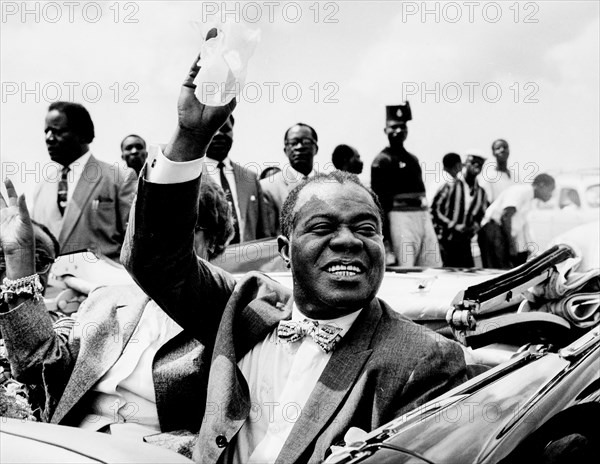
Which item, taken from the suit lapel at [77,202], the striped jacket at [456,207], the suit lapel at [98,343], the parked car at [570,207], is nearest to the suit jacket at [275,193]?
the suit lapel at [77,202]

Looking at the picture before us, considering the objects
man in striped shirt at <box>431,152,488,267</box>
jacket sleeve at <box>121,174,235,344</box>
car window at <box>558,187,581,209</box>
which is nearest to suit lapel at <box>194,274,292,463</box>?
jacket sleeve at <box>121,174,235,344</box>

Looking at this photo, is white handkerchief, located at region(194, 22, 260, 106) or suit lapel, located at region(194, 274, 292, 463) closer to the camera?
white handkerchief, located at region(194, 22, 260, 106)

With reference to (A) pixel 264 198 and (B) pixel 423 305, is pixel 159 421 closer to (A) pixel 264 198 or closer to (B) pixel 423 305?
(B) pixel 423 305

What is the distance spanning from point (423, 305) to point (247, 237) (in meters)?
1.66

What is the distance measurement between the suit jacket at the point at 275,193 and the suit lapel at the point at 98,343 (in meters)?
2.58

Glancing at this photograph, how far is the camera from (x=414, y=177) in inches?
213

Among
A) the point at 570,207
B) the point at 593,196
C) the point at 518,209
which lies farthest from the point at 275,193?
the point at 593,196

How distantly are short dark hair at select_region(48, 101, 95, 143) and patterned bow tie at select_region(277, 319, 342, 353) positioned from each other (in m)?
3.20

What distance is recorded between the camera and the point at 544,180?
608cm

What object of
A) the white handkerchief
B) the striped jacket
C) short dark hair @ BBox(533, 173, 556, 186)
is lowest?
the striped jacket

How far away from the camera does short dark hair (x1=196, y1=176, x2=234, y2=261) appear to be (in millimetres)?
2863

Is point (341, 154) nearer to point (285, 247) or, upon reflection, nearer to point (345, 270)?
point (285, 247)

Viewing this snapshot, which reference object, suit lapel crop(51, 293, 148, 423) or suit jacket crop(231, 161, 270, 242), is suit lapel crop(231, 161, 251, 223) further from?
suit lapel crop(51, 293, 148, 423)

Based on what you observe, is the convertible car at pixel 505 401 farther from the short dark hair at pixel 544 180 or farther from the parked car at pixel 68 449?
the short dark hair at pixel 544 180
